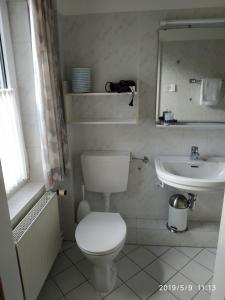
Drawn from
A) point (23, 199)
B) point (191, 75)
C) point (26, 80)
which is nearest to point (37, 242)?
point (23, 199)

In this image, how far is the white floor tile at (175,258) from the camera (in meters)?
1.90

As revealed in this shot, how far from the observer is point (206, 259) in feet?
6.42

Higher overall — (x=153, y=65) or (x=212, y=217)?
(x=153, y=65)

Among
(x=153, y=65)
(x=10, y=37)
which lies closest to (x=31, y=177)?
(x=10, y=37)

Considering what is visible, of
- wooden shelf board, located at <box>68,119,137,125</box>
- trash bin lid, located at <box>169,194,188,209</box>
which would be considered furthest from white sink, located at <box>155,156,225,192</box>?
wooden shelf board, located at <box>68,119,137,125</box>

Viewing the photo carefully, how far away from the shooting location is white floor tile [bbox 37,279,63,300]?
162cm

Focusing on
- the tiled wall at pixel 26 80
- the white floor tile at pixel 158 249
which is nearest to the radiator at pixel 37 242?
the tiled wall at pixel 26 80

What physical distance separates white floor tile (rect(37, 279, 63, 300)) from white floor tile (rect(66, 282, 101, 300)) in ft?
0.26

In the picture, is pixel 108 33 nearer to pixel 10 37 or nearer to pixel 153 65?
pixel 153 65

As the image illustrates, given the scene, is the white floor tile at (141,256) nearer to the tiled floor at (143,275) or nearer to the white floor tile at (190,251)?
the tiled floor at (143,275)

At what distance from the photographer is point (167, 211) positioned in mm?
2221

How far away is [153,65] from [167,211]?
4.49 feet

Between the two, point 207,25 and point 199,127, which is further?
point 199,127

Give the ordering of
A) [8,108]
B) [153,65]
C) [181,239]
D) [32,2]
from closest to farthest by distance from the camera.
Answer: [32,2] → [8,108] → [153,65] → [181,239]
